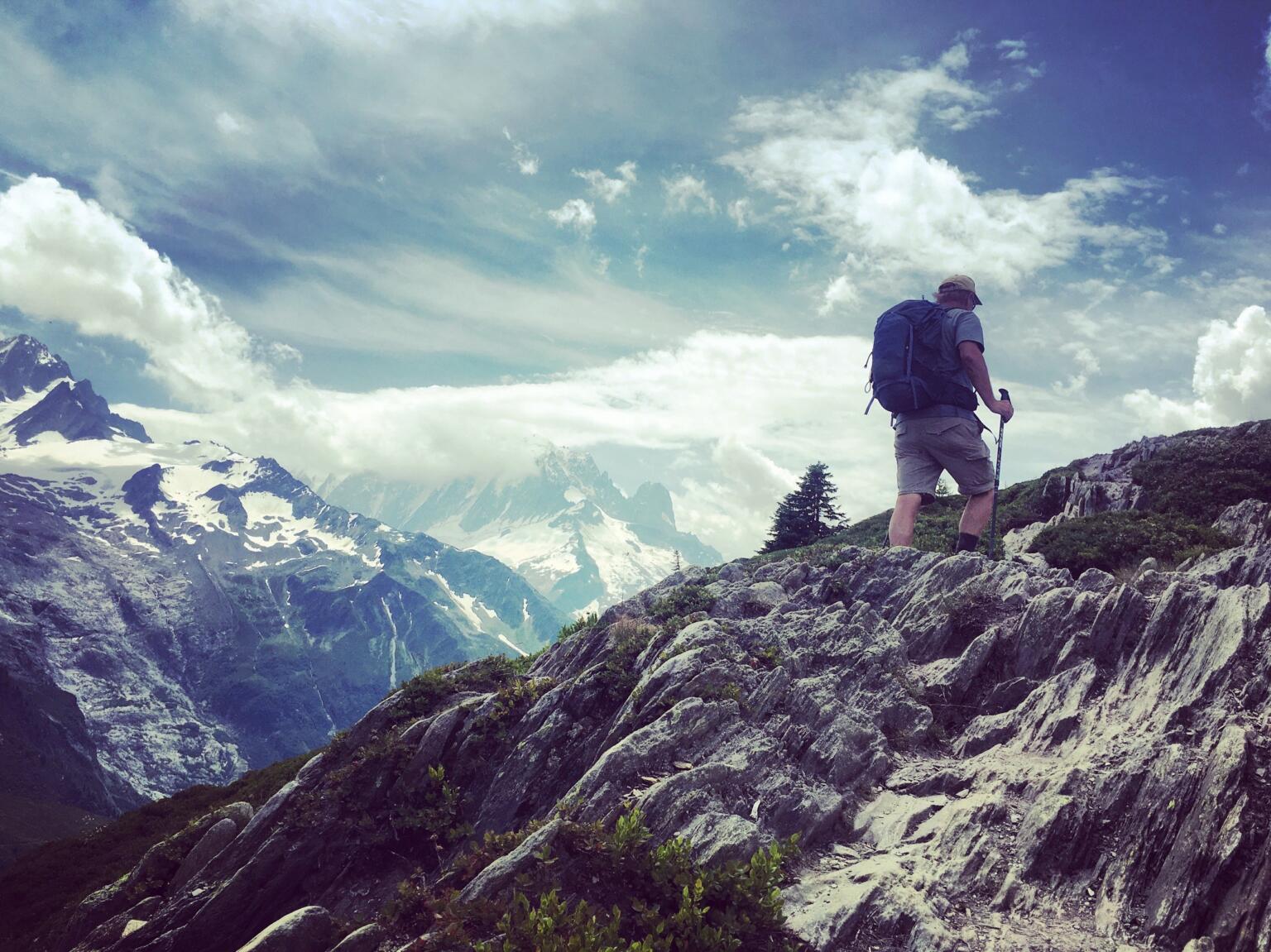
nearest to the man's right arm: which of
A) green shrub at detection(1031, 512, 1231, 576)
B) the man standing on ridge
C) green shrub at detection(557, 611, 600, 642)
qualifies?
the man standing on ridge

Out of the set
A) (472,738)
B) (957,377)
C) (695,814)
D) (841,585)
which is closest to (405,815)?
(472,738)

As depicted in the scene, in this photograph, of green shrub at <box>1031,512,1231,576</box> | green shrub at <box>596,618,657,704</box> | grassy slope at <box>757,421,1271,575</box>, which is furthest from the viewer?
grassy slope at <box>757,421,1271,575</box>

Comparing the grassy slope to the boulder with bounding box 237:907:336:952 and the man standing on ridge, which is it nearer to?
the man standing on ridge

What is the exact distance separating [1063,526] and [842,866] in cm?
1447

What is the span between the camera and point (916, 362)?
14070 millimetres

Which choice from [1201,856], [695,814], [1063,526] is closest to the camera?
[1201,856]

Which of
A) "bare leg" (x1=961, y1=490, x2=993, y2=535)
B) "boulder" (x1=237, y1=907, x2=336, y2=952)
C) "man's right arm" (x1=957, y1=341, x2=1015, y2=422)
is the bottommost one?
"boulder" (x1=237, y1=907, x2=336, y2=952)

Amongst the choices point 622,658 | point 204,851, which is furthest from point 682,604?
point 204,851

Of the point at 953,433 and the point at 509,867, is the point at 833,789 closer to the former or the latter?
the point at 509,867

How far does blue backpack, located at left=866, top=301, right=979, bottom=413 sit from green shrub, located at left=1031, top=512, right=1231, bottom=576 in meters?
5.55

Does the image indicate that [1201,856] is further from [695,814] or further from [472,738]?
[472,738]

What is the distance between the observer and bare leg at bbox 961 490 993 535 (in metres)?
15.0

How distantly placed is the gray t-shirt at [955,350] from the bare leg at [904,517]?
191 cm

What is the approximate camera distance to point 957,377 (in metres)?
14.0
